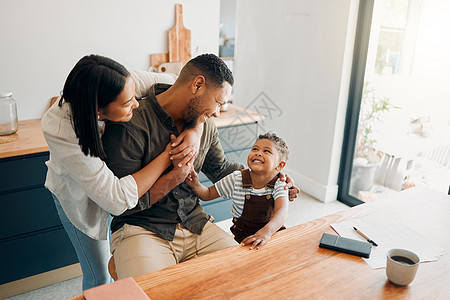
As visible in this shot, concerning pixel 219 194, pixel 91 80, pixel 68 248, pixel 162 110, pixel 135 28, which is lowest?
pixel 68 248

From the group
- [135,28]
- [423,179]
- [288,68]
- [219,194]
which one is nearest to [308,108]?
[288,68]

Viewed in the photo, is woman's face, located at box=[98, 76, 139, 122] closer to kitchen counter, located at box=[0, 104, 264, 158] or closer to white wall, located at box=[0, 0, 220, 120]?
kitchen counter, located at box=[0, 104, 264, 158]

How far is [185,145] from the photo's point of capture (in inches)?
56.6

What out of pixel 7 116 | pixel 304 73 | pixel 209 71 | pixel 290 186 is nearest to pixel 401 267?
pixel 290 186

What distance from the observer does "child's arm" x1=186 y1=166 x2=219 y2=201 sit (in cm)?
159

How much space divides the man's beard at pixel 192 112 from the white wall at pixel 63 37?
119 centimetres

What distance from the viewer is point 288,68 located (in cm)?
340

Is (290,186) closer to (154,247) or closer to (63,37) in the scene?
(154,247)

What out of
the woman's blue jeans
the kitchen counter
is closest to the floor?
the woman's blue jeans

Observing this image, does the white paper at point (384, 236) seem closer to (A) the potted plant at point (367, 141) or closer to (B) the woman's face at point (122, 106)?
(B) the woman's face at point (122, 106)

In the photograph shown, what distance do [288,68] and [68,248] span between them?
2.25 meters

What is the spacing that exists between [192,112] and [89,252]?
27.3 inches

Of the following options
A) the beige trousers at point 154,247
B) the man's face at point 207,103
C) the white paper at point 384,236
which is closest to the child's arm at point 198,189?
the beige trousers at point 154,247

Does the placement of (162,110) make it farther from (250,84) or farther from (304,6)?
(250,84)
